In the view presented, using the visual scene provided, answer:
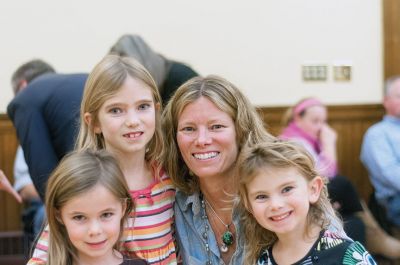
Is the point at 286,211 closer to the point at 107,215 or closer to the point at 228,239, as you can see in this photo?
the point at 228,239

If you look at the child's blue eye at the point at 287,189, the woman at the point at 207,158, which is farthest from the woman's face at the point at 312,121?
the child's blue eye at the point at 287,189

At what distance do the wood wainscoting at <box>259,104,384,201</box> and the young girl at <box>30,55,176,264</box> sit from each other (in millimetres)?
3100

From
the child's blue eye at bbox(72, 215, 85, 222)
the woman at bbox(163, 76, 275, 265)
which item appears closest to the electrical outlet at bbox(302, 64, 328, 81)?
the woman at bbox(163, 76, 275, 265)

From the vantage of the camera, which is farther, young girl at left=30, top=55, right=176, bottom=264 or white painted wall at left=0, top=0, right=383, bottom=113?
white painted wall at left=0, top=0, right=383, bottom=113

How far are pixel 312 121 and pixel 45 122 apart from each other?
7.99 ft

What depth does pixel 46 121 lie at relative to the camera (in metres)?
2.90

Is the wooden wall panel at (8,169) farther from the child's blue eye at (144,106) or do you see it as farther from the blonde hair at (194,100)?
the child's blue eye at (144,106)

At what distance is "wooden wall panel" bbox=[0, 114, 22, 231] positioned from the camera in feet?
16.5

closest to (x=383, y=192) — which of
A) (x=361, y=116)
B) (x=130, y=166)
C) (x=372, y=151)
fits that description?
(x=372, y=151)

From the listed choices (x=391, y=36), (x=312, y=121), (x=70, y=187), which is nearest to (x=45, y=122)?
(x=70, y=187)

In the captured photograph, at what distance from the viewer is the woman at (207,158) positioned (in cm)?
228

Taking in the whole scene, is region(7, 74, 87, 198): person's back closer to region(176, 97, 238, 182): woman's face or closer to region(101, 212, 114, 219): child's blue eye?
region(176, 97, 238, 182): woman's face

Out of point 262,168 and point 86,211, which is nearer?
point 86,211

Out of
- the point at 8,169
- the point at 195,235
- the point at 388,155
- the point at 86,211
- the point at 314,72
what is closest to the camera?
the point at 86,211
